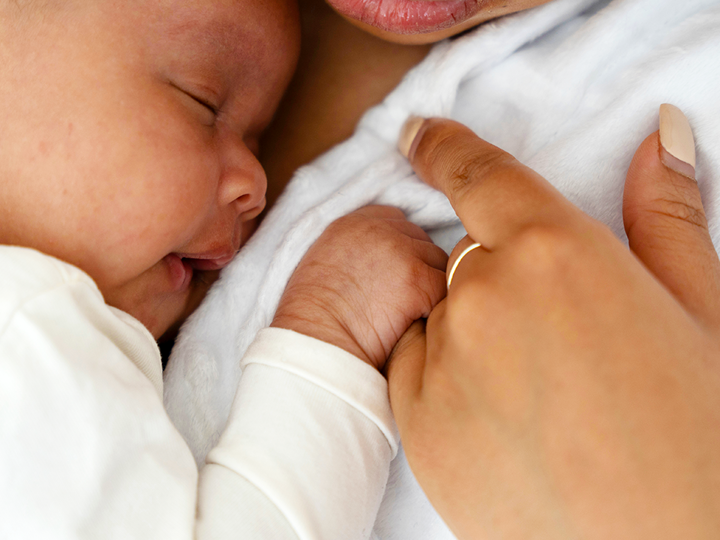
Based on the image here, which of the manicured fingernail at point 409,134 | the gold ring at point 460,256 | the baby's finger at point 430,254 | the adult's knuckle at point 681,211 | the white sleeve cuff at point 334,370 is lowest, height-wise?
the white sleeve cuff at point 334,370

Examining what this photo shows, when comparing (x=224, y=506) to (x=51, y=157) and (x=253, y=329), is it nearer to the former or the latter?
(x=253, y=329)

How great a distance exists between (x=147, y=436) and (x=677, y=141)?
76 cm

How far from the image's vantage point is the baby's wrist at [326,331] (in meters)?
0.66

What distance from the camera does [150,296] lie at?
72 centimetres

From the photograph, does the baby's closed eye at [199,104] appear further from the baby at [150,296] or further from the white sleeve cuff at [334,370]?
the white sleeve cuff at [334,370]

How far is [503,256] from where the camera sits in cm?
47

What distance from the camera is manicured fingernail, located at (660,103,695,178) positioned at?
589mm

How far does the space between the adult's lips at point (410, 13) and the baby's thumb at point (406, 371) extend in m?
0.48

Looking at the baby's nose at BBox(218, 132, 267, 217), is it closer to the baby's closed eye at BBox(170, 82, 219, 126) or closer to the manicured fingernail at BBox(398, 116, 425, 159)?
the baby's closed eye at BBox(170, 82, 219, 126)

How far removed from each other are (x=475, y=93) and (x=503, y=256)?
19.4 inches

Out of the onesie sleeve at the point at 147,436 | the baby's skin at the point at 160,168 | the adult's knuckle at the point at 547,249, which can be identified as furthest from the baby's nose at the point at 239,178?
the adult's knuckle at the point at 547,249

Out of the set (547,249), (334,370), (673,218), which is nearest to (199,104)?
(334,370)

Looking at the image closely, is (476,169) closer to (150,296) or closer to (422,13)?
(422,13)

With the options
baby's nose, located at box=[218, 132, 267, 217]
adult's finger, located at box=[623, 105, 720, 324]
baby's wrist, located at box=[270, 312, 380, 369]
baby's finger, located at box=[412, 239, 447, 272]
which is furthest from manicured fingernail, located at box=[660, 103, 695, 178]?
baby's nose, located at box=[218, 132, 267, 217]
